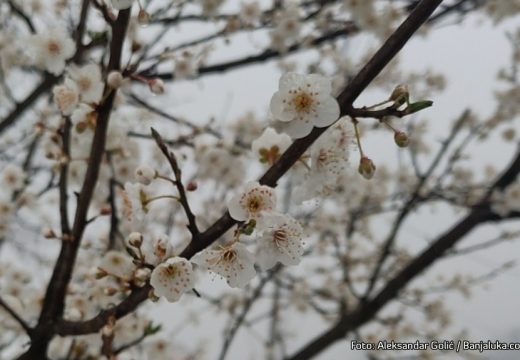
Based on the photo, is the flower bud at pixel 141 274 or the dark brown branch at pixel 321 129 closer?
the dark brown branch at pixel 321 129

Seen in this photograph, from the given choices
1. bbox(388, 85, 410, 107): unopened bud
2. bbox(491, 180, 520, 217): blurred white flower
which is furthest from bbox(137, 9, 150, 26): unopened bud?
bbox(491, 180, 520, 217): blurred white flower

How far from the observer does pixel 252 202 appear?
87 cm

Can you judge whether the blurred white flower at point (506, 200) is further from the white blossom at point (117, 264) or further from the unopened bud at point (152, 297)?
the unopened bud at point (152, 297)

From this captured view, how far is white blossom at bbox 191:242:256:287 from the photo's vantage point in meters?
0.87

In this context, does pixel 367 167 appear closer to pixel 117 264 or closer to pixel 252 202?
pixel 252 202

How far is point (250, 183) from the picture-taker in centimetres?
87

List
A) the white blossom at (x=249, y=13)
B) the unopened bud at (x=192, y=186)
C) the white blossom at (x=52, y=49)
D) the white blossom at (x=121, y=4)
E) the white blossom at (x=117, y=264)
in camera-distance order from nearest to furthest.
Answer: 1. the white blossom at (x=121, y=4)
2. the unopened bud at (x=192, y=186)
3. the white blossom at (x=117, y=264)
4. the white blossom at (x=52, y=49)
5. the white blossom at (x=249, y=13)

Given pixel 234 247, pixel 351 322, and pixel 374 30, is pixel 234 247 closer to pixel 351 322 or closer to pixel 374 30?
pixel 351 322

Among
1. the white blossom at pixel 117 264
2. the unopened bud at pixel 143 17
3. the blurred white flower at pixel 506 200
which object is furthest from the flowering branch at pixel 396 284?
the unopened bud at pixel 143 17

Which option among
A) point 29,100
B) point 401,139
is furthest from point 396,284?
point 29,100

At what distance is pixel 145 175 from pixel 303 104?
402 millimetres

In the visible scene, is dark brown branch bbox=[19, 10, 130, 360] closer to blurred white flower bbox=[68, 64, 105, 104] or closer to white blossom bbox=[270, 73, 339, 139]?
blurred white flower bbox=[68, 64, 105, 104]

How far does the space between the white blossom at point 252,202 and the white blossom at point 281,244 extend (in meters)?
0.04

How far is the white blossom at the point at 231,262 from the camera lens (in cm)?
87
